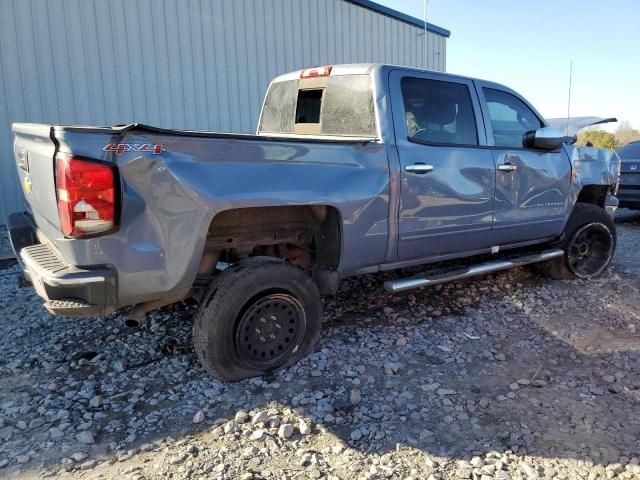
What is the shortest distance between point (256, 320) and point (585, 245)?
4.00 meters

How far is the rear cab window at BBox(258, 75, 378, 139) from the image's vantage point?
3780mm

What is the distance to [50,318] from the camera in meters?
4.25

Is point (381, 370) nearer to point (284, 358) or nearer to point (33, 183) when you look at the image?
point (284, 358)

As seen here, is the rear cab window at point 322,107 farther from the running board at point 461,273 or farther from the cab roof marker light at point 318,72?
the running board at point 461,273

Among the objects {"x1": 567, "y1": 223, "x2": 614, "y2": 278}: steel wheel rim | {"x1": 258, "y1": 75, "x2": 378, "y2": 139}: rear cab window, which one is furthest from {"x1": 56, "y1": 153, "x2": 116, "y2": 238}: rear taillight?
{"x1": 567, "y1": 223, "x2": 614, "y2": 278}: steel wheel rim

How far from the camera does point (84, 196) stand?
2.50 m

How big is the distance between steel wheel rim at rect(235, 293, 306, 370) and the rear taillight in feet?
3.40

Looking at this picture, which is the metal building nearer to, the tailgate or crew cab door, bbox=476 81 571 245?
the tailgate

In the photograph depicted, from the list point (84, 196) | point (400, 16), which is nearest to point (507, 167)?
point (84, 196)

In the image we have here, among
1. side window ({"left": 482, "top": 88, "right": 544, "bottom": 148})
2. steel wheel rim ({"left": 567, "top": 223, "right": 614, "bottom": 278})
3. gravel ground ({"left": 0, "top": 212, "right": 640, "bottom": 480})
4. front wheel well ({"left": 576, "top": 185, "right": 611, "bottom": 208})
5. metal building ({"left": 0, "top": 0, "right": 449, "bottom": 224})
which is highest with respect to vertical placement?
metal building ({"left": 0, "top": 0, "right": 449, "bottom": 224})

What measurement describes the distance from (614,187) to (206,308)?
4.91 metres

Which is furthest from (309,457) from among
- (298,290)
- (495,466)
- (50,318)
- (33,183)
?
(50,318)

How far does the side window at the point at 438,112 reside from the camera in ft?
12.7

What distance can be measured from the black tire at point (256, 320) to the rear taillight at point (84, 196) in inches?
31.7
